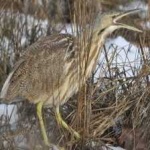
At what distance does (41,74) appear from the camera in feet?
9.04

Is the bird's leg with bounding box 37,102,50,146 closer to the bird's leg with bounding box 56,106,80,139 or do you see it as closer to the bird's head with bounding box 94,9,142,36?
the bird's leg with bounding box 56,106,80,139

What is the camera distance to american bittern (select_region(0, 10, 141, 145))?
9.00 ft

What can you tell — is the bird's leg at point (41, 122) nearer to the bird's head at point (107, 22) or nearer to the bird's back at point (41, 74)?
the bird's back at point (41, 74)

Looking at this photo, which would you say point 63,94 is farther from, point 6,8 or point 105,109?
point 6,8

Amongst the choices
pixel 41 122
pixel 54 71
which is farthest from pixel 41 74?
pixel 41 122

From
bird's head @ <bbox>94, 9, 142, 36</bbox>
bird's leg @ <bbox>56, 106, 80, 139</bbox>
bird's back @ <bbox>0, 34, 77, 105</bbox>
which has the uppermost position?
bird's head @ <bbox>94, 9, 142, 36</bbox>

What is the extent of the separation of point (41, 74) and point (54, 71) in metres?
0.05

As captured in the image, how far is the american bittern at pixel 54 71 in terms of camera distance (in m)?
2.74

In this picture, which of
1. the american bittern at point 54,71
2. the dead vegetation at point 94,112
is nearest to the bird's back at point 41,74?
the american bittern at point 54,71

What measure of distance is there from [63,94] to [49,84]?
68 millimetres

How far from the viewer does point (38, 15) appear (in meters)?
4.49

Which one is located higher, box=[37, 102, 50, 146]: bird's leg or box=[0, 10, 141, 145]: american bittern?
box=[0, 10, 141, 145]: american bittern

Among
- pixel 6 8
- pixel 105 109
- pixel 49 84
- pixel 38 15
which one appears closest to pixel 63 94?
pixel 49 84

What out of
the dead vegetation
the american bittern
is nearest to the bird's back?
the american bittern
